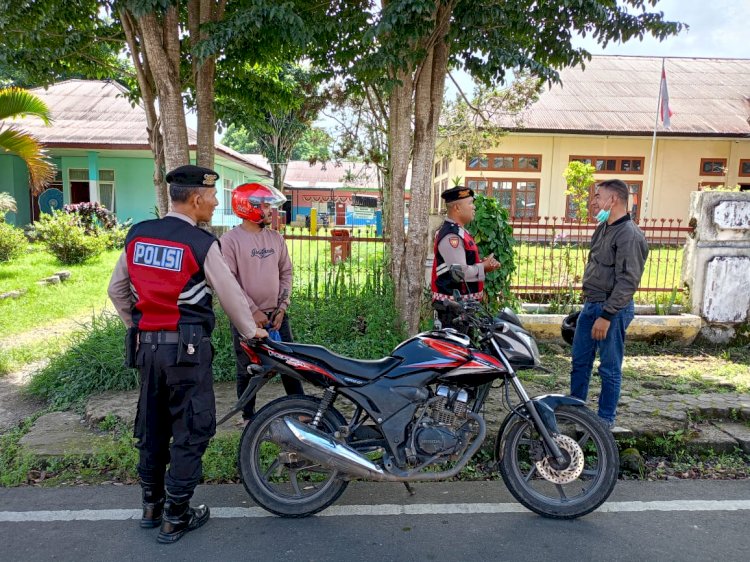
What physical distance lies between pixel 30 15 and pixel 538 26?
17.1ft

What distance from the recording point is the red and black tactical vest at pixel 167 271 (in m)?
2.92

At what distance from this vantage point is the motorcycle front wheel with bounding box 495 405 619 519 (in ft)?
10.6

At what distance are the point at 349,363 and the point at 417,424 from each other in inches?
20.2

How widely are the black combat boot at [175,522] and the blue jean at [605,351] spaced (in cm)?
→ 295

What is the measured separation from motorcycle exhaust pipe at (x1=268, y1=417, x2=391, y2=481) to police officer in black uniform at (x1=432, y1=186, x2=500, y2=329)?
57.9 inches

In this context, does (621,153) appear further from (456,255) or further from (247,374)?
(247,374)

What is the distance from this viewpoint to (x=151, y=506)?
3.14m

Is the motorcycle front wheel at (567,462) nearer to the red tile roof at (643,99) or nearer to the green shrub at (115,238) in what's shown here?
the green shrub at (115,238)

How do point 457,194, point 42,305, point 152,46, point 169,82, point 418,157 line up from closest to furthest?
point 457,194 < point 152,46 < point 169,82 < point 418,157 < point 42,305

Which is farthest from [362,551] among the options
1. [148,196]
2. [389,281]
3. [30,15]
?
[148,196]

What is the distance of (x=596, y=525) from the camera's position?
3.19m

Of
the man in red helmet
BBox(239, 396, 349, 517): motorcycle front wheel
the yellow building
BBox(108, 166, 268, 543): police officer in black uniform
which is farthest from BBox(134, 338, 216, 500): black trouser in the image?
the yellow building

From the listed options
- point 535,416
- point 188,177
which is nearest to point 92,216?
point 188,177

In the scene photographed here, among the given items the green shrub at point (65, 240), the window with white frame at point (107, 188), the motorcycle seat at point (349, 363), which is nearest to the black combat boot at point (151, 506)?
the motorcycle seat at point (349, 363)
